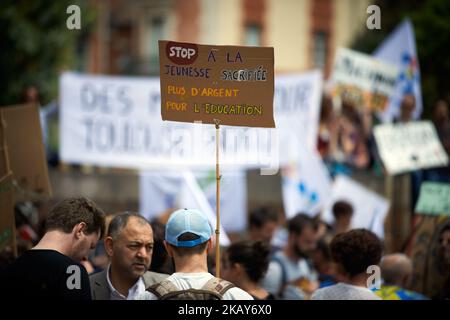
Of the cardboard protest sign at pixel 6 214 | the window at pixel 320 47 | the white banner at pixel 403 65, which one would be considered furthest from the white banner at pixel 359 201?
the window at pixel 320 47

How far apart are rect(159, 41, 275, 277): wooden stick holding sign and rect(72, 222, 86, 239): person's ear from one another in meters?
0.76

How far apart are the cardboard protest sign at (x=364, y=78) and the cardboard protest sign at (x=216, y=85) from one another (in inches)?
265

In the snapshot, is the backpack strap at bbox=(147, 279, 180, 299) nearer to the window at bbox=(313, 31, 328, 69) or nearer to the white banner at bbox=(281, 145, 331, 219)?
the white banner at bbox=(281, 145, 331, 219)

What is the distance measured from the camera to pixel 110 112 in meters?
12.6

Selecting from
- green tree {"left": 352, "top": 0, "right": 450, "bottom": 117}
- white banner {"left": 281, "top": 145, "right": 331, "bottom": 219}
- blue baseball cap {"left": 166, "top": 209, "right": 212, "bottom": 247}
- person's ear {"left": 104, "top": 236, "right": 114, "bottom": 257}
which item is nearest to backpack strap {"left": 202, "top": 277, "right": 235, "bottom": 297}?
blue baseball cap {"left": 166, "top": 209, "right": 212, "bottom": 247}

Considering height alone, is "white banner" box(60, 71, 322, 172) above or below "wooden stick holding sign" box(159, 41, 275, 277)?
below

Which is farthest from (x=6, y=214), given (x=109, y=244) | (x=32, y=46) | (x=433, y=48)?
(x=32, y=46)

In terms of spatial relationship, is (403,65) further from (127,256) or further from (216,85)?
(127,256)

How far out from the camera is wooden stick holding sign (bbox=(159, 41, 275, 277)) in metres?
5.58

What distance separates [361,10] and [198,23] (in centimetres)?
649

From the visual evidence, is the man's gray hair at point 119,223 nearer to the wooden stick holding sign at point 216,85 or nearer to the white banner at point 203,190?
→ the wooden stick holding sign at point 216,85

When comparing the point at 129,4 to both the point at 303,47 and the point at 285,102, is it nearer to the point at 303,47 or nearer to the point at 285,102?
the point at 303,47

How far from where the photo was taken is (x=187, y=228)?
16.5 feet

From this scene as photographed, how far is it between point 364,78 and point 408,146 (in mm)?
1264
